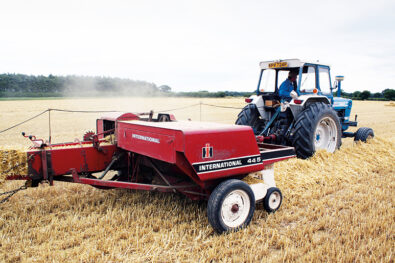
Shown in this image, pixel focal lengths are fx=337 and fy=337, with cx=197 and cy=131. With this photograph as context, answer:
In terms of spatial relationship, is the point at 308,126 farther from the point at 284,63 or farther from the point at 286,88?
the point at 284,63

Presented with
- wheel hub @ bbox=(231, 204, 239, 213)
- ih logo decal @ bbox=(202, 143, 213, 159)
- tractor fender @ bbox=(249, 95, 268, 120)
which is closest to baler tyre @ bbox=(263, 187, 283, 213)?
wheel hub @ bbox=(231, 204, 239, 213)

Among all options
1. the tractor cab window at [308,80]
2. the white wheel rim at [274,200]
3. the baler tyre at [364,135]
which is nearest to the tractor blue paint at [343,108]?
the baler tyre at [364,135]

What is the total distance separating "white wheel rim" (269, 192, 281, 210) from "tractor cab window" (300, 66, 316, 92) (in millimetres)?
3244

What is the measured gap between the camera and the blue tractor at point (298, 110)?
6.04 m

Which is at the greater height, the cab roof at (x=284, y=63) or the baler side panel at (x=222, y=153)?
the cab roof at (x=284, y=63)

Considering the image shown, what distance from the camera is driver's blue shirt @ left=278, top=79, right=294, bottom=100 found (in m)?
6.90

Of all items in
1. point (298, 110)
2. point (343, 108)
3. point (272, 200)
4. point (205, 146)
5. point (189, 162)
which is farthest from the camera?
point (343, 108)

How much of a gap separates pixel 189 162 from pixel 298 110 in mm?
3748

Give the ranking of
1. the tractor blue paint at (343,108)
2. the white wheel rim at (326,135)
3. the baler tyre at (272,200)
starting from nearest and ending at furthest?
1. the baler tyre at (272,200)
2. the white wheel rim at (326,135)
3. the tractor blue paint at (343,108)

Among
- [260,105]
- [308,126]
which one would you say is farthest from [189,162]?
[260,105]

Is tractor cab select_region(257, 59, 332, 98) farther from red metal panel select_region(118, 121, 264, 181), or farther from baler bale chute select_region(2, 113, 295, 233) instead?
red metal panel select_region(118, 121, 264, 181)

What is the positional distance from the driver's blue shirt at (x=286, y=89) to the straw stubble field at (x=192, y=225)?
70.5 inches

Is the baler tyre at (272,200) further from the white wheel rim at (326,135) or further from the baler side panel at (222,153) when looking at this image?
the white wheel rim at (326,135)

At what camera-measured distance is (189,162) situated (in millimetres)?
3318
